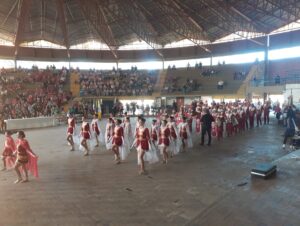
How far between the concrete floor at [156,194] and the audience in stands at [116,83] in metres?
26.5

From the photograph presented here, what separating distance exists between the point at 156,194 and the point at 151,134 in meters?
4.67

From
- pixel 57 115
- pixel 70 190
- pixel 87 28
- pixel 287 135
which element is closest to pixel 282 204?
pixel 70 190

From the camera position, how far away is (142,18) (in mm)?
34594

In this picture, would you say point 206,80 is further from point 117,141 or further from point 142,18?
point 117,141

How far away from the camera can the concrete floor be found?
657 centimetres

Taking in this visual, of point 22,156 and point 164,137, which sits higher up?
point 164,137

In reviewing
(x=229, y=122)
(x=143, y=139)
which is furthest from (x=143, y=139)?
(x=229, y=122)

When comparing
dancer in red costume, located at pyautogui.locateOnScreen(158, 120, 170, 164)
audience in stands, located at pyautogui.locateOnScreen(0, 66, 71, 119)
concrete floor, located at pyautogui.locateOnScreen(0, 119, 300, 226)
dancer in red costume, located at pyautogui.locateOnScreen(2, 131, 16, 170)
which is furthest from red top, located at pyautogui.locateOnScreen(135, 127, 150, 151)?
audience in stands, located at pyautogui.locateOnScreen(0, 66, 71, 119)

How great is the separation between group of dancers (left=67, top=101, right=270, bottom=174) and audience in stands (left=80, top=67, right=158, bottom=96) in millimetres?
19809

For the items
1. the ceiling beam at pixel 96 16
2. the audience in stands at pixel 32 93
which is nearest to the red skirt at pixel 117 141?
the audience in stands at pixel 32 93

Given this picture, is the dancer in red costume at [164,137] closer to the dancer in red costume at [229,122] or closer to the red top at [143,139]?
the red top at [143,139]

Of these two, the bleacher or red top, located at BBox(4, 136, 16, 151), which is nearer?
red top, located at BBox(4, 136, 16, 151)

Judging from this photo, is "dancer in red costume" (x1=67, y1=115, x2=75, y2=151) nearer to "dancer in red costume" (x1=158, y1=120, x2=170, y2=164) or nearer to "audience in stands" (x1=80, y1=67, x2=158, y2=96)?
"dancer in red costume" (x1=158, y1=120, x2=170, y2=164)

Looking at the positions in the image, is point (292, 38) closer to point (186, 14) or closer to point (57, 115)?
point (186, 14)
